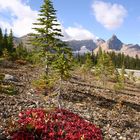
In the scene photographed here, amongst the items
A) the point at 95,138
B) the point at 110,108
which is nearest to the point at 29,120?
the point at 95,138

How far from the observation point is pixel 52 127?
1983 centimetres

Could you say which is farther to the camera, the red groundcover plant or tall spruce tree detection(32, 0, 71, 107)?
tall spruce tree detection(32, 0, 71, 107)

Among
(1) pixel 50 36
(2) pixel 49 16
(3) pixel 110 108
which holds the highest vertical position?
(2) pixel 49 16

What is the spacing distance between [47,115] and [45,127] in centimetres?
232

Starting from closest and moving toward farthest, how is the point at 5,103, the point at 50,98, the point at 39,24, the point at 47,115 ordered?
1. the point at 47,115
2. the point at 5,103
3. the point at 50,98
4. the point at 39,24

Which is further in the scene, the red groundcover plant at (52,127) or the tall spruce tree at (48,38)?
the tall spruce tree at (48,38)

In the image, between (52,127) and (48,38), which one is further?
(48,38)

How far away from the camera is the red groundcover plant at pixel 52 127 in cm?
1870

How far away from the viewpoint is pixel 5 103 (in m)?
24.8

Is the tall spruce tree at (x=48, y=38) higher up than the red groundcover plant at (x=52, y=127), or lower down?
higher up

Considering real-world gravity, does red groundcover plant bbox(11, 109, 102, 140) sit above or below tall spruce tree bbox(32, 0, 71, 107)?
below

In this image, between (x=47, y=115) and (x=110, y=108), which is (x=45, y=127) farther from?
(x=110, y=108)

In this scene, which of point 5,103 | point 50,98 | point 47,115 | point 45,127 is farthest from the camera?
point 50,98

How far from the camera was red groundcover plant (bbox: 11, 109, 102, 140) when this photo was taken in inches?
736
